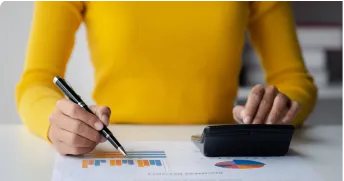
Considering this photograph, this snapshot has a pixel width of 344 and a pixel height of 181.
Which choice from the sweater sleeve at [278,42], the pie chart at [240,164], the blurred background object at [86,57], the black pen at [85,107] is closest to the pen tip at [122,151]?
the black pen at [85,107]

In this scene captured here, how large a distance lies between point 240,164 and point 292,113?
24 cm

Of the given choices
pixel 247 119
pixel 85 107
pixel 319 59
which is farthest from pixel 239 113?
pixel 319 59

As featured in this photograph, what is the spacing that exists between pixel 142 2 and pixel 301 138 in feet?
1.31

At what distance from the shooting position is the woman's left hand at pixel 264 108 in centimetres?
85

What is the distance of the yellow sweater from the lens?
1014 millimetres

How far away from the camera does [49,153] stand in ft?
2.50

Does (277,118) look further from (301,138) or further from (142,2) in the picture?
(142,2)

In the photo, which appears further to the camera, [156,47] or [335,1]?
[335,1]

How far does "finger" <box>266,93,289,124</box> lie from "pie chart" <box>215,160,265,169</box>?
0.16 metres

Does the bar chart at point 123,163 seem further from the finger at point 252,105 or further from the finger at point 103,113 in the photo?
the finger at point 252,105

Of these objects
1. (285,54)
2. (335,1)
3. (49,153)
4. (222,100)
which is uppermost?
(335,1)

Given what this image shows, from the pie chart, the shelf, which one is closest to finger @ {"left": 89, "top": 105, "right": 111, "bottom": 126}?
the pie chart

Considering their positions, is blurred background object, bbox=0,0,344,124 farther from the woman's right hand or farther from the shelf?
the woman's right hand

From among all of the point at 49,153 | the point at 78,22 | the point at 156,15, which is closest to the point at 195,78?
the point at 156,15
